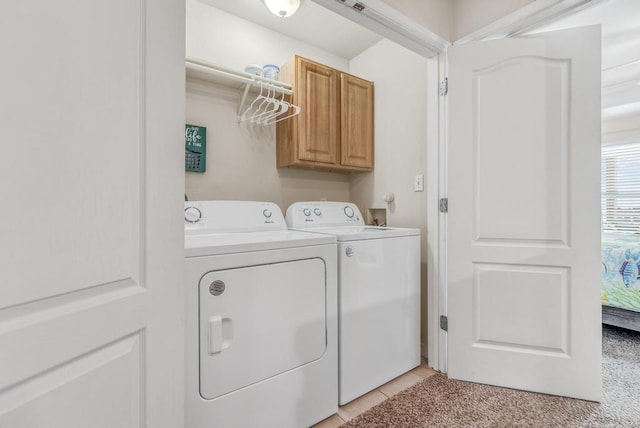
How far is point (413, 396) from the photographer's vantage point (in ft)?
5.36

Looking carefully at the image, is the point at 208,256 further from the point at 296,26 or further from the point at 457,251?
the point at 296,26

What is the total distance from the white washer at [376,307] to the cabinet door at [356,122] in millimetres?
871

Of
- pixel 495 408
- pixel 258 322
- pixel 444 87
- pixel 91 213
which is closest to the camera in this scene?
pixel 91 213

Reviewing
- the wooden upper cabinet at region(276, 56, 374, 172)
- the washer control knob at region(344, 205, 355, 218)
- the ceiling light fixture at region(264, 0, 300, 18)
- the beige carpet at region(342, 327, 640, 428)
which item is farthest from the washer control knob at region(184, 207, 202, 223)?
the ceiling light fixture at region(264, 0, 300, 18)

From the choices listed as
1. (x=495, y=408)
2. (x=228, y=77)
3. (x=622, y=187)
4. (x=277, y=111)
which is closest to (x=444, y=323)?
(x=495, y=408)

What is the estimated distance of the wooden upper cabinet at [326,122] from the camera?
2170mm

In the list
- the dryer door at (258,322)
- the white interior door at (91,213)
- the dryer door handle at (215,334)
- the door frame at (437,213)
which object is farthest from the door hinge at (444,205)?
the white interior door at (91,213)

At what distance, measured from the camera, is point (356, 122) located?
246 centimetres

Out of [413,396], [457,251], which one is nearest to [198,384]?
[413,396]

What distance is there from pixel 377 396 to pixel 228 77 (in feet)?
7.09

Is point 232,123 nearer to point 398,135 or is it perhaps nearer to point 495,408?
Result: point 398,135

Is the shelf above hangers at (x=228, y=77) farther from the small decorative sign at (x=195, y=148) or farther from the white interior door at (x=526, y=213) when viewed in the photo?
the white interior door at (x=526, y=213)

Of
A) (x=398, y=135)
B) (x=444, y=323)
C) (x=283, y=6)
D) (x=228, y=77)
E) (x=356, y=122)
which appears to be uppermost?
(x=283, y=6)

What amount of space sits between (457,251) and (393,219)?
637mm
